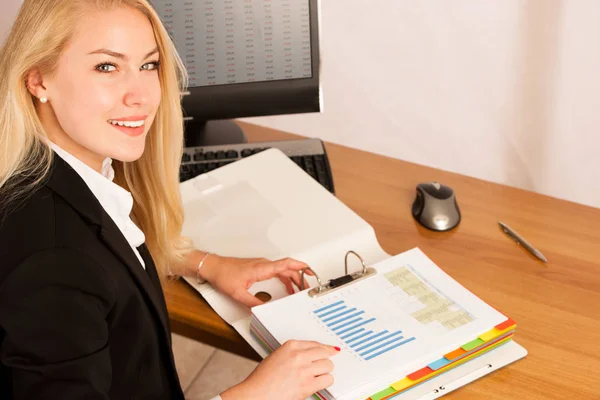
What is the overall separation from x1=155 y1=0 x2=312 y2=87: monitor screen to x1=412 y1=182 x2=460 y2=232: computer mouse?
34cm

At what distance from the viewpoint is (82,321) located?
83 cm

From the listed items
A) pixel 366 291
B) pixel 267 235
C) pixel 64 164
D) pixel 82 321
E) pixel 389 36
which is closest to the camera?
pixel 82 321

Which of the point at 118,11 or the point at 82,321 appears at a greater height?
the point at 118,11

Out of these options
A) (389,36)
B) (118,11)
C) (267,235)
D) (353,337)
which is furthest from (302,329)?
(389,36)

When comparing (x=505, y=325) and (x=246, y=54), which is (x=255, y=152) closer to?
(x=246, y=54)

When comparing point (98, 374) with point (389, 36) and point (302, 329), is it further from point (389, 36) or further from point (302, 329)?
point (389, 36)

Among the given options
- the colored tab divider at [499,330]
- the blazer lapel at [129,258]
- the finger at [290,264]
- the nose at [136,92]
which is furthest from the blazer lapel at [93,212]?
the colored tab divider at [499,330]

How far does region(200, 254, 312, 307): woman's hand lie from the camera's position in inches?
44.2

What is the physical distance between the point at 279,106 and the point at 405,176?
0.29 metres

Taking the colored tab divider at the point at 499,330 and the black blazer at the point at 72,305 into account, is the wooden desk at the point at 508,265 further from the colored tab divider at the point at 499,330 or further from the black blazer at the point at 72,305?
the black blazer at the point at 72,305

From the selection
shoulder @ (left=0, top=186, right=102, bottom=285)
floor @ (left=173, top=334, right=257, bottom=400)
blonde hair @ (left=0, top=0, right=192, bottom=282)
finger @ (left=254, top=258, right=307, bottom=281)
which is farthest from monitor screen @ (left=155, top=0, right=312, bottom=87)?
floor @ (left=173, top=334, right=257, bottom=400)

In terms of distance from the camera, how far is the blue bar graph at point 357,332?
0.97 meters

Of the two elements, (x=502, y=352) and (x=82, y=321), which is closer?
(x=82, y=321)

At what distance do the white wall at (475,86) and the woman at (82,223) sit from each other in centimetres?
108
